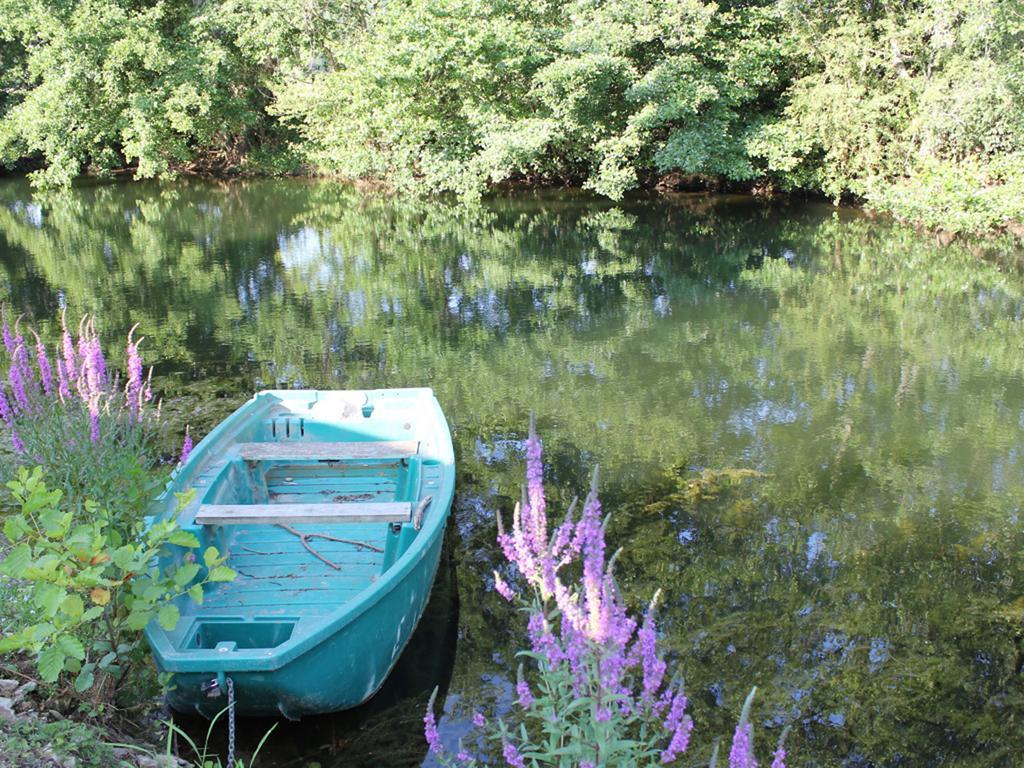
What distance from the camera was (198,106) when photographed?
26312 millimetres

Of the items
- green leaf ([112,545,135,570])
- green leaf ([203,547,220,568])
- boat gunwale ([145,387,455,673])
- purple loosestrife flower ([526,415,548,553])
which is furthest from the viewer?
boat gunwale ([145,387,455,673])

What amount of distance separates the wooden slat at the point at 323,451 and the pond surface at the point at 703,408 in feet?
2.38

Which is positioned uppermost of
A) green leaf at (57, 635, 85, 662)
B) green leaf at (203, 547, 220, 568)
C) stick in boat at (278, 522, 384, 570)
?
green leaf at (203, 547, 220, 568)

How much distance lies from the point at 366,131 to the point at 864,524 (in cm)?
1899

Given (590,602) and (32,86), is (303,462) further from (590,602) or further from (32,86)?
(32,86)

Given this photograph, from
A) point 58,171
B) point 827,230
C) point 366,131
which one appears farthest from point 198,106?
point 827,230

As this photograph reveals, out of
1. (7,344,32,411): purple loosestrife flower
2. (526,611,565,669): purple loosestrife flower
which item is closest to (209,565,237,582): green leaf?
(526,611,565,669): purple loosestrife flower

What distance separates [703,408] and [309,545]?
4352 millimetres

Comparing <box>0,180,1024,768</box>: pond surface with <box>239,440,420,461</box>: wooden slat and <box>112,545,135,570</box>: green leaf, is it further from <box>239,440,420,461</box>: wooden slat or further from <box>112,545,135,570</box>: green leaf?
<box>112,545,135,570</box>: green leaf

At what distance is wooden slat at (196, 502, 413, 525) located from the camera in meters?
4.44

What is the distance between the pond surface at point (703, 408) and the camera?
430cm

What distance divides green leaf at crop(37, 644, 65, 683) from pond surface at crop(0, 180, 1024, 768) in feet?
4.13

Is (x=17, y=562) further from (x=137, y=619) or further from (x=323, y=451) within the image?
(x=323, y=451)

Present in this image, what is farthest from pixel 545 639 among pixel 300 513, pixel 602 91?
pixel 602 91
